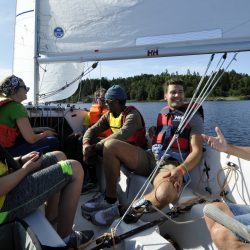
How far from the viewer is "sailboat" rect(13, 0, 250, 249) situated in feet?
8.66

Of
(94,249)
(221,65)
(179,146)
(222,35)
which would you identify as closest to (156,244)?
(94,249)

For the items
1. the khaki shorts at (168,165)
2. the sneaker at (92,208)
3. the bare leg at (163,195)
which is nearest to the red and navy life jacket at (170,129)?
the khaki shorts at (168,165)

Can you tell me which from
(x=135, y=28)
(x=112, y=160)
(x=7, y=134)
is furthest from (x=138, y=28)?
(x=7, y=134)

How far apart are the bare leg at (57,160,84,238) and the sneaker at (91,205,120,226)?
47cm

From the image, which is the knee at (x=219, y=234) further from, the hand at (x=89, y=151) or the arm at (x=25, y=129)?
the hand at (x=89, y=151)

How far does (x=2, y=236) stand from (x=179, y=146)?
68.2 inches

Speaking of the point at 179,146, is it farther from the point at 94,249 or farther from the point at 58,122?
the point at 58,122

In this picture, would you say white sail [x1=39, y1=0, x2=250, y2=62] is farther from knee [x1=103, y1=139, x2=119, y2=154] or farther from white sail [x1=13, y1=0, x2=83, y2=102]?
knee [x1=103, y1=139, x2=119, y2=154]

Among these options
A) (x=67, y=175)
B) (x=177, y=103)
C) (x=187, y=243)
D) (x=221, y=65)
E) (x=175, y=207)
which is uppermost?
(x=221, y=65)

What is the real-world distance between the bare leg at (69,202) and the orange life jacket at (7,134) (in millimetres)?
907

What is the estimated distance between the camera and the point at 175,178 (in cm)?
277

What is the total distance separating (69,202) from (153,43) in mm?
1975

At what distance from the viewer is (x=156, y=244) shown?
7.34ft

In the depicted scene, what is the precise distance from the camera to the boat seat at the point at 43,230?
1924mm
